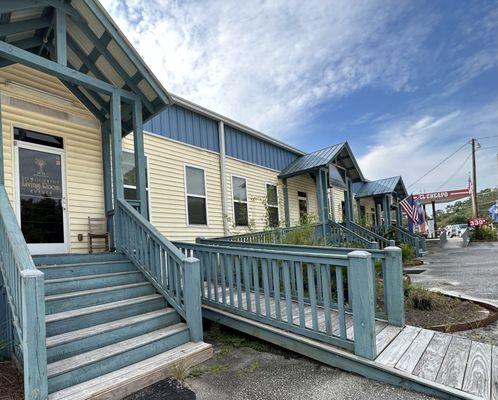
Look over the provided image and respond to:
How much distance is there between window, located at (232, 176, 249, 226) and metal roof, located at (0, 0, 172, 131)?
14.1ft

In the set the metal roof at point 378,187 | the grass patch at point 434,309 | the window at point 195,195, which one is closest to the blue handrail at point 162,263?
the grass patch at point 434,309

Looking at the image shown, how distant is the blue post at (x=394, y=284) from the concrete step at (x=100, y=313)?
277 cm

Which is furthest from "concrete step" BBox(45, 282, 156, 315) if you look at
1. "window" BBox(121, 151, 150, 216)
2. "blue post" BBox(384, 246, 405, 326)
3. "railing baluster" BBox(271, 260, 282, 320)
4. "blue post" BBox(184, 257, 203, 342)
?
"window" BBox(121, 151, 150, 216)

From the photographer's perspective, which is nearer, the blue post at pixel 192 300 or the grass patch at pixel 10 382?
the grass patch at pixel 10 382

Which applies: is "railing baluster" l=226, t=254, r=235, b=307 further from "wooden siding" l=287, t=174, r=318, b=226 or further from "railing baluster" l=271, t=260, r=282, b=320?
"wooden siding" l=287, t=174, r=318, b=226

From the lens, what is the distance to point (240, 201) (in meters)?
9.77

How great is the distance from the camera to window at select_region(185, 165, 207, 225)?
8164mm

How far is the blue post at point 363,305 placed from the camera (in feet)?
Result: 9.36

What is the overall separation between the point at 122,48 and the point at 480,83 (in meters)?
20.2

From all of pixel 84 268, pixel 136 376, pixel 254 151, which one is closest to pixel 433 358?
pixel 136 376

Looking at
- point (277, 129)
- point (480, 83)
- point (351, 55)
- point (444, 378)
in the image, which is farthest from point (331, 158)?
point (480, 83)

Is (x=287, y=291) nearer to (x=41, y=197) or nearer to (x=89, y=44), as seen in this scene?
(x=41, y=197)

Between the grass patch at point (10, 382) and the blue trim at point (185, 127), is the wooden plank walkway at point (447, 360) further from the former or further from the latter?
the blue trim at point (185, 127)

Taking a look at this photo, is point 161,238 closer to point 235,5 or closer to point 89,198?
point 89,198
